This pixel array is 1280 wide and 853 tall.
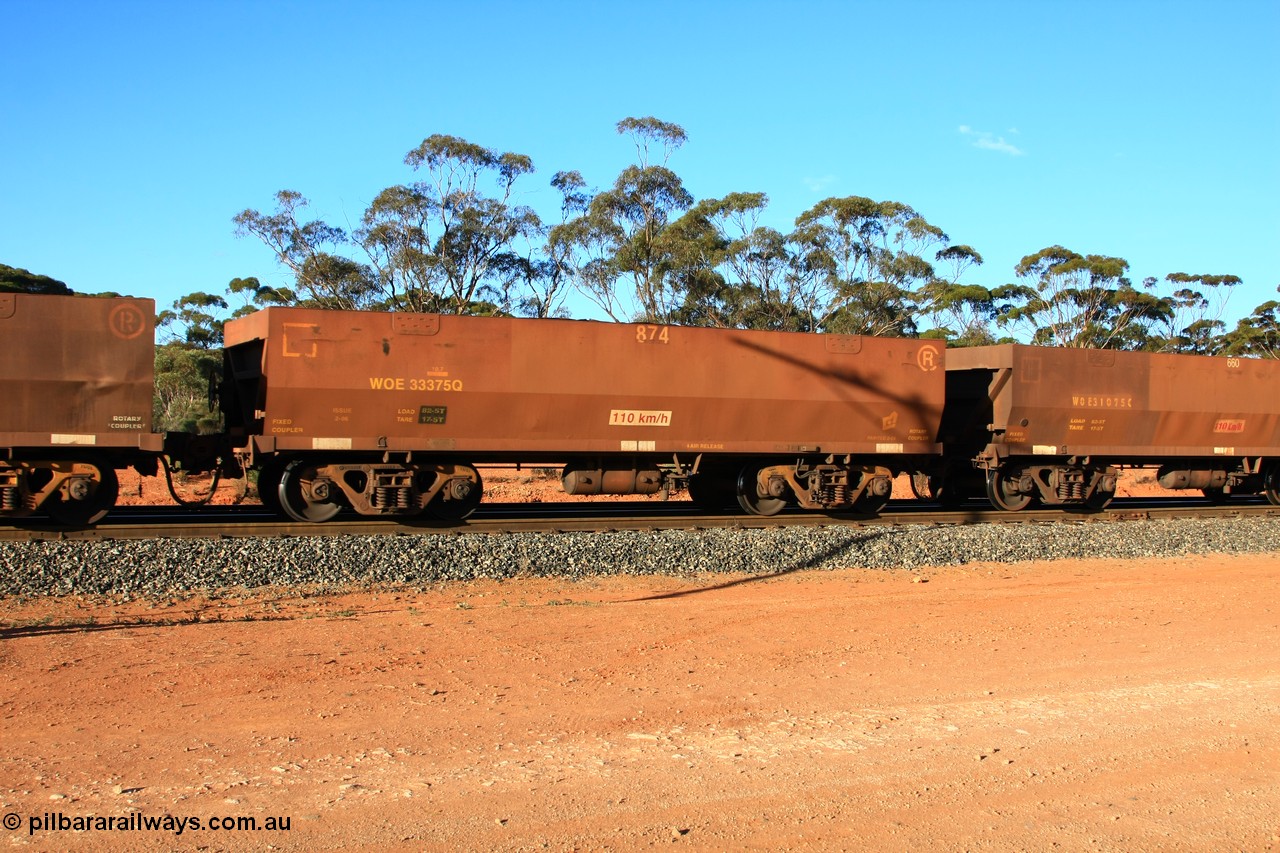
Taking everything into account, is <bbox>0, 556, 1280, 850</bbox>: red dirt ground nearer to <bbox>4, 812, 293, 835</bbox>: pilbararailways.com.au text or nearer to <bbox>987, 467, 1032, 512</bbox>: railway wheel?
<bbox>4, 812, 293, 835</bbox>: pilbararailways.com.au text

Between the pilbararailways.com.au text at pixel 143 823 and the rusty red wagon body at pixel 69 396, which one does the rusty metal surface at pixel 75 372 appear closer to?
the rusty red wagon body at pixel 69 396

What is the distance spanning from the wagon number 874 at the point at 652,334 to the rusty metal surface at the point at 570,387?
3cm

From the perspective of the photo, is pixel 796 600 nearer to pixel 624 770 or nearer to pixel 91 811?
pixel 624 770

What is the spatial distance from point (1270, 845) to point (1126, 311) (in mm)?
50531

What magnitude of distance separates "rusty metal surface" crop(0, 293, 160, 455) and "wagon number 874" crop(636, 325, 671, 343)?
617cm

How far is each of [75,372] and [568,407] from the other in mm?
5983

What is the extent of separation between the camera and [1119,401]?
18000mm

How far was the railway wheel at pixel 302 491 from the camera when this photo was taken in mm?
13359

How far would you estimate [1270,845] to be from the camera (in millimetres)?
4293

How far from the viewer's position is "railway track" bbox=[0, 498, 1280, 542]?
12.1 m

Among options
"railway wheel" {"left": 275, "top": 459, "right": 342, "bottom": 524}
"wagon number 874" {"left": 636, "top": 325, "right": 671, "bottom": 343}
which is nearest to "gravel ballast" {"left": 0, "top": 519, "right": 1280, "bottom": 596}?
"railway wheel" {"left": 275, "top": 459, "right": 342, "bottom": 524}

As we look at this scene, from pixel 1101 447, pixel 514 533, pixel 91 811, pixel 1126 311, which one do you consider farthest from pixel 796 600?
pixel 1126 311

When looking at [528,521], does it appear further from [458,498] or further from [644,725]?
[644,725]

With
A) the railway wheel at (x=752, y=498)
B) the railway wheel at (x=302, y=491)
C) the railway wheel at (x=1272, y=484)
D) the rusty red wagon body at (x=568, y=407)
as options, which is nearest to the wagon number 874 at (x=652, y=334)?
the rusty red wagon body at (x=568, y=407)
